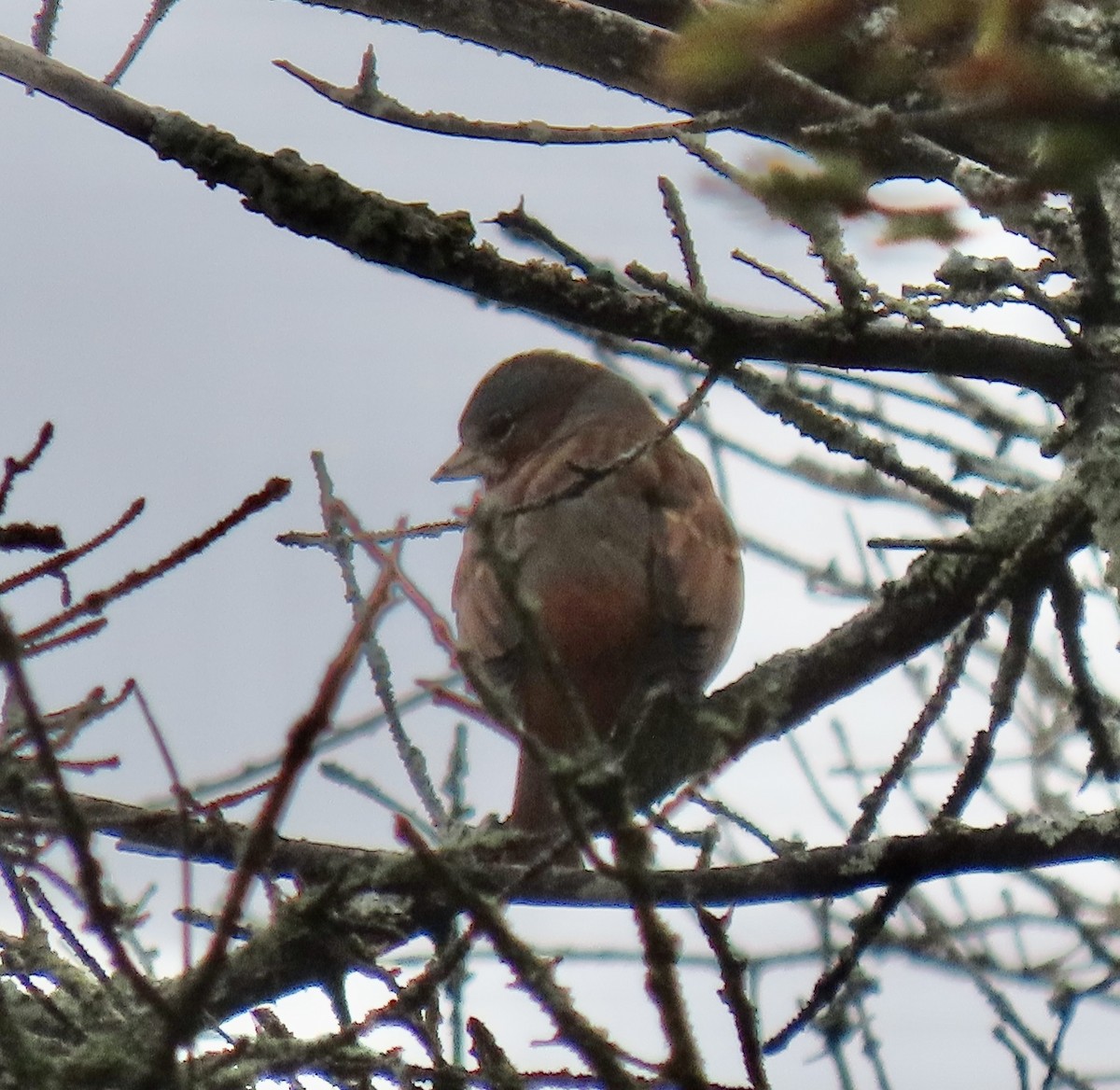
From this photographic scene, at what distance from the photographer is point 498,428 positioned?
258 inches

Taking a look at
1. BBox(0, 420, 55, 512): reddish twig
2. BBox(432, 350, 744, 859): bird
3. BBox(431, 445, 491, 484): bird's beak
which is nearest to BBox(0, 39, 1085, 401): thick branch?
BBox(0, 420, 55, 512): reddish twig

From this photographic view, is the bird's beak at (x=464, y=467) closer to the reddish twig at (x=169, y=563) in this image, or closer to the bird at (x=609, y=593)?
the bird at (x=609, y=593)

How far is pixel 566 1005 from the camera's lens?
1.79m

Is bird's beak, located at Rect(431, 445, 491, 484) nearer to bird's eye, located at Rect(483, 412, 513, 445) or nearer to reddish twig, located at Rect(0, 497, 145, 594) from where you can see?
bird's eye, located at Rect(483, 412, 513, 445)

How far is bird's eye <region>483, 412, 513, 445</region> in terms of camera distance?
6531 millimetres

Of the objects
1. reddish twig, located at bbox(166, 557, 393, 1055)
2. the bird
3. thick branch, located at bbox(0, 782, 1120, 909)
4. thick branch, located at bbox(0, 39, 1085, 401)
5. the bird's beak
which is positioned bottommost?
reddish twig, located at bbox(166, 557, 393, 1055)

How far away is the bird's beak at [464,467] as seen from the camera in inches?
255

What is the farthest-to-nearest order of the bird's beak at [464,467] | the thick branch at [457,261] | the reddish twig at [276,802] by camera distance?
the bird's beak at [464,467] → the thick branch at [457,261] → the reddish twig at [276,802]

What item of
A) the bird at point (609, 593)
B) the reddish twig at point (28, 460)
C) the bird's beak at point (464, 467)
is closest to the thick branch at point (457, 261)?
the reddish twig at point (28, 460)

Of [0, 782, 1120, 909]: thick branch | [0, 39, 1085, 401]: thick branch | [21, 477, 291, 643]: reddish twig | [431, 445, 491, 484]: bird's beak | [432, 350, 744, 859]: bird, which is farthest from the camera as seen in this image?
[431, 445, 491, 484]: bird's beak

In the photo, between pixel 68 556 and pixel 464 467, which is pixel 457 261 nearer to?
pixel 68 556

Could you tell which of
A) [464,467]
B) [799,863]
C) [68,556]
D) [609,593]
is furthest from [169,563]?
[464,467]

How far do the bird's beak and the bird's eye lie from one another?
0.25 ft

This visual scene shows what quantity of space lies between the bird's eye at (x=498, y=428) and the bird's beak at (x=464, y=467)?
0.25ft
